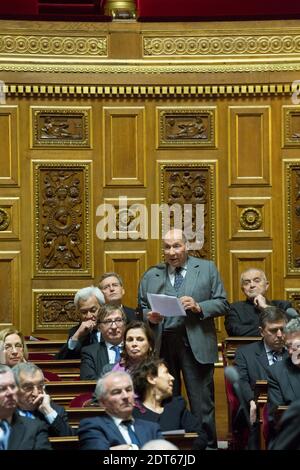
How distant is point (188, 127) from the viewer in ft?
32.6

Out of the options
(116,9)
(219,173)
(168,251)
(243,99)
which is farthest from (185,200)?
(168,251)

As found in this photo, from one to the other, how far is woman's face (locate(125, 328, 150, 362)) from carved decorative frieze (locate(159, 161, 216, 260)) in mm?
3177

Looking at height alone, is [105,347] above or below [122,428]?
above

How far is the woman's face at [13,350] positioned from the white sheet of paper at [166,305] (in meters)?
0.84

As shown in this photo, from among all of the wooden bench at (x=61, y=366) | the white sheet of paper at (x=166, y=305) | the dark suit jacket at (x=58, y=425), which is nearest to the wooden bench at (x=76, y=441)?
the dark suit jacket at (x=58, y=425)

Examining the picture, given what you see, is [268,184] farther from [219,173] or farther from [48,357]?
[48,357]

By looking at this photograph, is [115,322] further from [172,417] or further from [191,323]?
[172,417]

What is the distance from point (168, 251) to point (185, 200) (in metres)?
2.37

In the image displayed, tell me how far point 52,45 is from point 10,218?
1448 millimetres

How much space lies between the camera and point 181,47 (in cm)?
992

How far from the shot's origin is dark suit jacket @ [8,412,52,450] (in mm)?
5348

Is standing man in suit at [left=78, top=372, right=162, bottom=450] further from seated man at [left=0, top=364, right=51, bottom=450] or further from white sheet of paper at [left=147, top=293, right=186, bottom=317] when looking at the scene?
white sheet of paper at [left=147, top=293, right=186, bottom=317]

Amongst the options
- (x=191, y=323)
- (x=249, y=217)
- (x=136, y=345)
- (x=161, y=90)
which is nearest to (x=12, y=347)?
(x=136, y=345)

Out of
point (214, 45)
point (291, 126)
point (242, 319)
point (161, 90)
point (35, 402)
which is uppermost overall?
point (214, 45)
